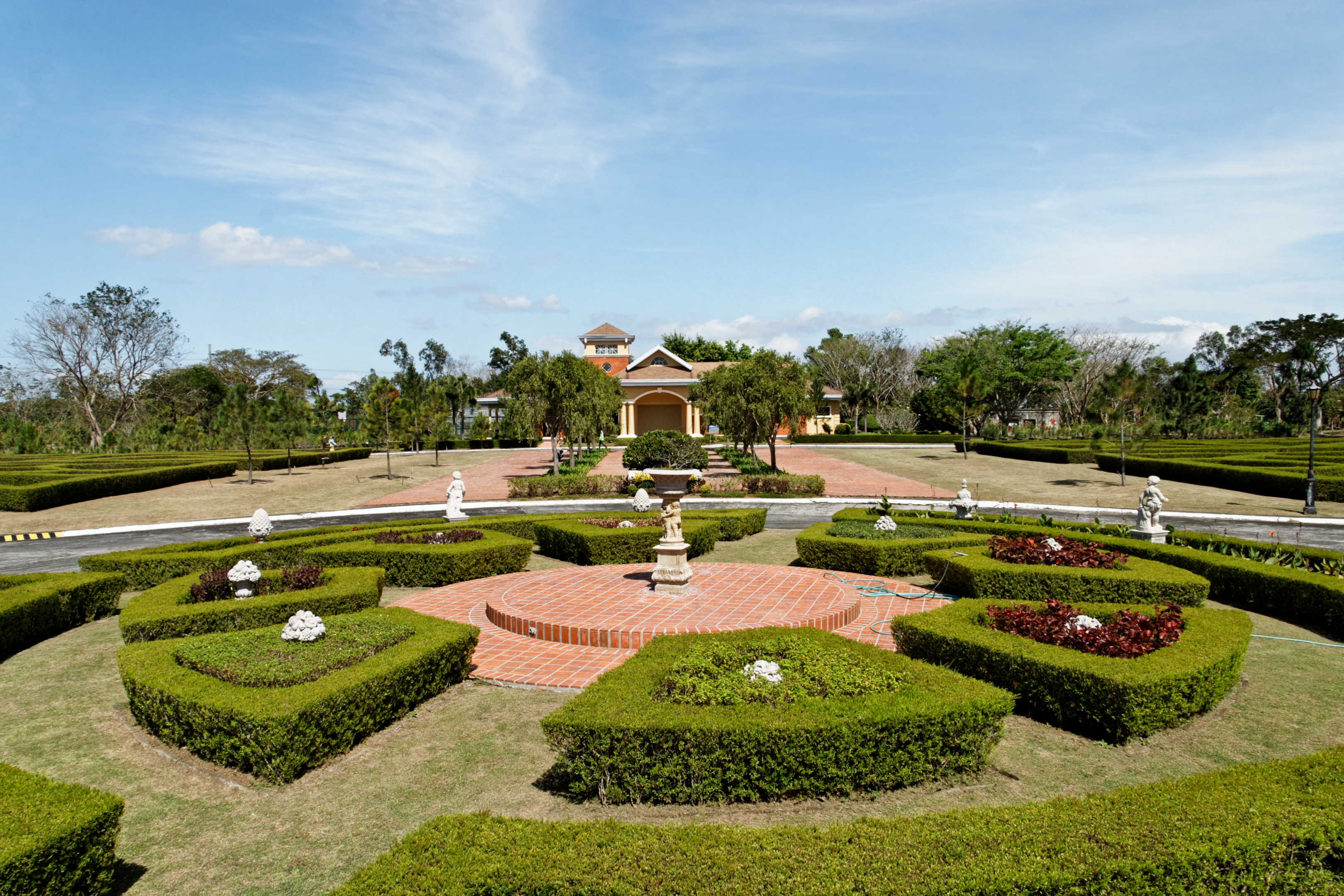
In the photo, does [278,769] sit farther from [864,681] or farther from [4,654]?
[4,654]

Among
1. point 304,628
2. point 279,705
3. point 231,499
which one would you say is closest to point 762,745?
point 279,705

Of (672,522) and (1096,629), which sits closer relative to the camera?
(1096,629)

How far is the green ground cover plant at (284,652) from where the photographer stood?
20.6ft

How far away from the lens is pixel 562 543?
1405 cm

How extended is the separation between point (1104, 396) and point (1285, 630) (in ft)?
91.1

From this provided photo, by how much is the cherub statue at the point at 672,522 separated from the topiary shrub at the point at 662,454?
20.5 m

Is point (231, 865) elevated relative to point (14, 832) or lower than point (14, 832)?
lower

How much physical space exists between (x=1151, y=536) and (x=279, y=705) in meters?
13.6

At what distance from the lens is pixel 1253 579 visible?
10172mm

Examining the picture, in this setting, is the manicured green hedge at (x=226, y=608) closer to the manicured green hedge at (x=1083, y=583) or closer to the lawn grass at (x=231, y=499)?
the manicured green hedge at (x=1083, y=583)

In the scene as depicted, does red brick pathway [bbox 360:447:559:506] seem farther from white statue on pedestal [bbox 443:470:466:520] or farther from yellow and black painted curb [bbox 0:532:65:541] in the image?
yellow and black painted curb [bbox 0:532:65:541]

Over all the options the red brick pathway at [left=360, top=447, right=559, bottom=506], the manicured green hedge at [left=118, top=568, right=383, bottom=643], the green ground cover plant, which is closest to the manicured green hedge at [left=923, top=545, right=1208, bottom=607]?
the green ground cover plant

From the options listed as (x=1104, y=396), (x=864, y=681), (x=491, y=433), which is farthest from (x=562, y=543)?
(x=491, y=433)

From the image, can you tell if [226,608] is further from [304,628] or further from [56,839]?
[56,839]
